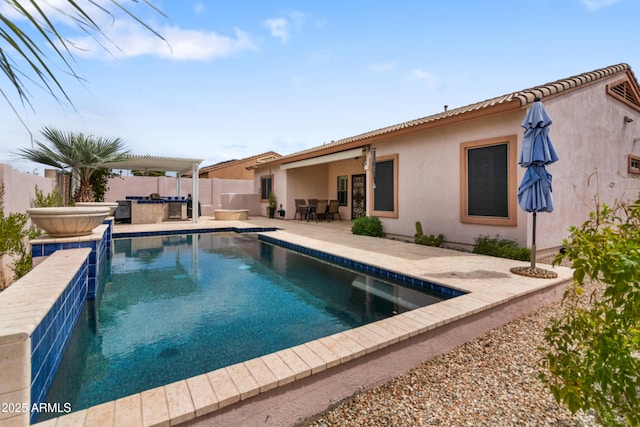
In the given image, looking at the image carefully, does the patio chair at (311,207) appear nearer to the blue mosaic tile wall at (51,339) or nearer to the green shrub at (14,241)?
the green shrub at (14,241)

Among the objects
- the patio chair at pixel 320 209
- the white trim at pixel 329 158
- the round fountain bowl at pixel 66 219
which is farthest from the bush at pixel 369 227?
the round fountain bowl at pixel 66 219

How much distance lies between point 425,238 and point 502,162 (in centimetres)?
258

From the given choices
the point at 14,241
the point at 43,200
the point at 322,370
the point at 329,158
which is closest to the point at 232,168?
the point at 329,158

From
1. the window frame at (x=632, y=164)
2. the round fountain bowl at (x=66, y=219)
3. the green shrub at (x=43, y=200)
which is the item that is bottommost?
the round fountain bowl at (x=66, y=219)

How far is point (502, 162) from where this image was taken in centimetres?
705

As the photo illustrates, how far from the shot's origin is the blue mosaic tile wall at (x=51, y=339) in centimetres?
213

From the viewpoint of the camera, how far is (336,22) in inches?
307

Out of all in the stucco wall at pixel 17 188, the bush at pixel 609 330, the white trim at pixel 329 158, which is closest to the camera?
the bush at pixel 609 330

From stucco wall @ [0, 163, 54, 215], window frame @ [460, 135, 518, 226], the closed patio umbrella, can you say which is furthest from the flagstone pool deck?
stucco wall @ [0, 163, 54, 215]

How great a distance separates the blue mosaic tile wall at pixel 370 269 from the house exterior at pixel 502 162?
3112 mm

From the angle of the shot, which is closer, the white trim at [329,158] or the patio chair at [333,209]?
the white trim at [329,158]

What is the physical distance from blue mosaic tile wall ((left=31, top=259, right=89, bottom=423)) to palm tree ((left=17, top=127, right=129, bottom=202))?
6.83 m

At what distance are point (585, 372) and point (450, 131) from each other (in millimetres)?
7330

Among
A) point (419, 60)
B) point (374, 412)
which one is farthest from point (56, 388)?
point (419, 60)
